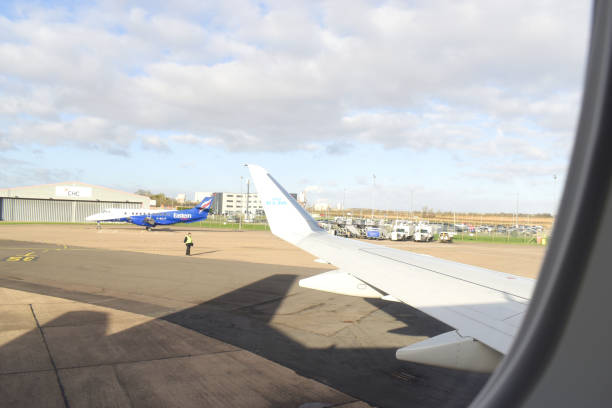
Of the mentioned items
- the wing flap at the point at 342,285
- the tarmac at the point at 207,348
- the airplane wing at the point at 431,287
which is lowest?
the tarmac at the point at 207,348

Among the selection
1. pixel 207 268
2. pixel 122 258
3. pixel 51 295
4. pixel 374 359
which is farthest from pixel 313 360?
pixel 122 258

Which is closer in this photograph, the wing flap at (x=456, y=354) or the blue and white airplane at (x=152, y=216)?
the wing flap at (x=456, y=354)

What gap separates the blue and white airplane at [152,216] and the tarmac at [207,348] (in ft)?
123

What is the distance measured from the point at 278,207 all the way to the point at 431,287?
3.64 metres

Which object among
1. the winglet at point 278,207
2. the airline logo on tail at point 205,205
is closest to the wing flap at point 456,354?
the winglet at point 278,207

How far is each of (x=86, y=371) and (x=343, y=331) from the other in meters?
4.83

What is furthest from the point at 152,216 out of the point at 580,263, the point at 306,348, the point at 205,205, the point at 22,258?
the point at 580,263

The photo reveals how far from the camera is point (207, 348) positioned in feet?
23.2

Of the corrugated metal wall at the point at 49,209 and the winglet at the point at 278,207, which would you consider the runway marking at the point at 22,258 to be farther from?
the corrugated metal wall at the point at 49,209

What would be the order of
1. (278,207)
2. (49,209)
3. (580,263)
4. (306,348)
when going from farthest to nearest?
(49,209)
(278,207)
(306,348)
(580,263)

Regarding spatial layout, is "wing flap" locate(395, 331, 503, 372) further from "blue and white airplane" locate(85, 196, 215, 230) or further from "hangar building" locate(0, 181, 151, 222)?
"hangar building" locate(0, 181, 151, 222)

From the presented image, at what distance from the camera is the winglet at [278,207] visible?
7.48 metres

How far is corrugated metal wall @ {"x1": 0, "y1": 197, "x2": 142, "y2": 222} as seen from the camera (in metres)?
69.8

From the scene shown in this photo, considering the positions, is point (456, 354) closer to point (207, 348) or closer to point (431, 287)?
point (431, 287)
